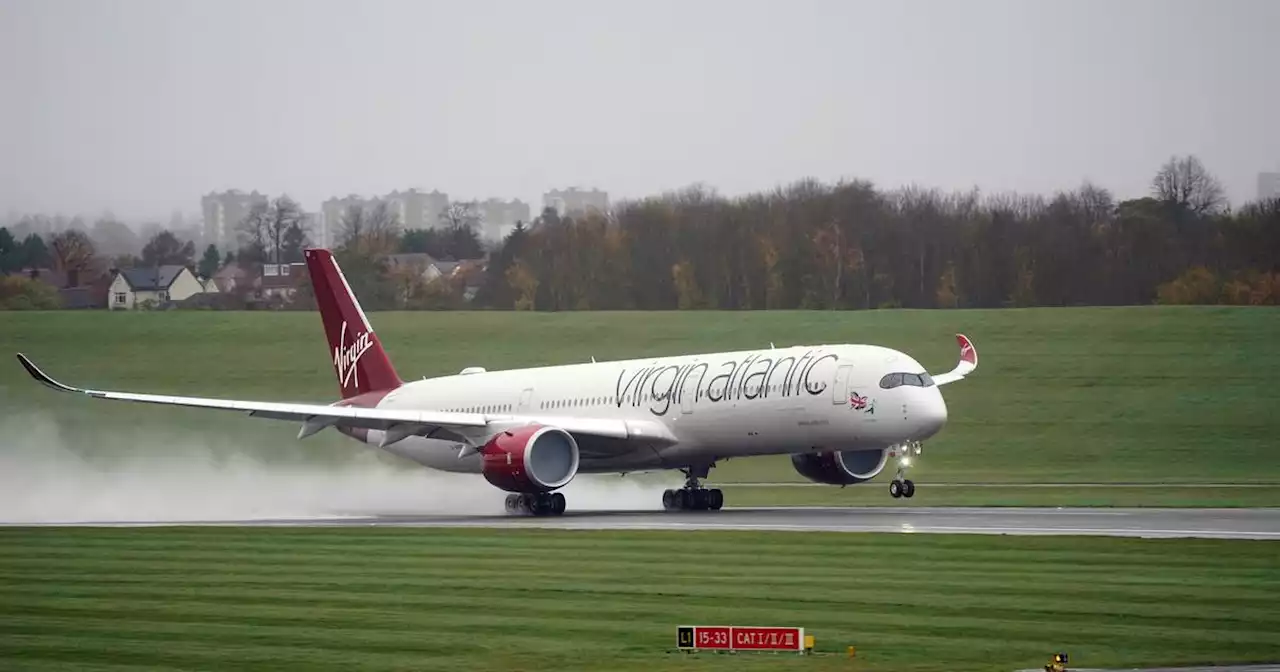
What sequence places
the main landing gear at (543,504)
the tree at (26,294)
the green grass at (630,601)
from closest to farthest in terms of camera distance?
1. the green grass at (630,601)
2. the main landing gear at (543,504)
3. the tree at (26,294)

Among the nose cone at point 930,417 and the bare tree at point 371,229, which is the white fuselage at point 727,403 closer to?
the nose cone at point 930,417

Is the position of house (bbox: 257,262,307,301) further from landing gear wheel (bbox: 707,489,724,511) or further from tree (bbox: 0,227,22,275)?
landing gear wheel (bbox: 707,489,724,511)

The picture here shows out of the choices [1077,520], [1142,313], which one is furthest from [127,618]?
[1142,313]

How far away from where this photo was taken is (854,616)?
910 inches

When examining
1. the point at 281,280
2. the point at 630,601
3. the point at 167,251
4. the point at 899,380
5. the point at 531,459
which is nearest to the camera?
the point at 630,601

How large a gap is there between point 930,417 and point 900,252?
58560mm

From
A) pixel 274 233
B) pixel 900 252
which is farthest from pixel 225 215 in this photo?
pixel 900 252

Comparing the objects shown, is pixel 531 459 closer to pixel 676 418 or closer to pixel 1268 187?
pixel 676 418

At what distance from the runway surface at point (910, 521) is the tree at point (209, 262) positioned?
188 ft

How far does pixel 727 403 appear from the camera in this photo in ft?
150

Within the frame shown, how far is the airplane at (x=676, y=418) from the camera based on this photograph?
142ft

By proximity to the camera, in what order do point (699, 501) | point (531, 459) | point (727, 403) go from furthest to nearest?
point (699, 501) < point (727, 403) < point (531, 459)

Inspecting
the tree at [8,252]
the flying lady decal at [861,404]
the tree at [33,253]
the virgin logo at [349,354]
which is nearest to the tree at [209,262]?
the tree at [33,253]

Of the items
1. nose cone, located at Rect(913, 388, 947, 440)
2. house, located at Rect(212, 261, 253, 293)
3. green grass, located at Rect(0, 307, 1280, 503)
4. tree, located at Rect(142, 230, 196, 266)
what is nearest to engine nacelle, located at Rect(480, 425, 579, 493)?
nose cone, located at Rect(913, 388, 947, 440)
